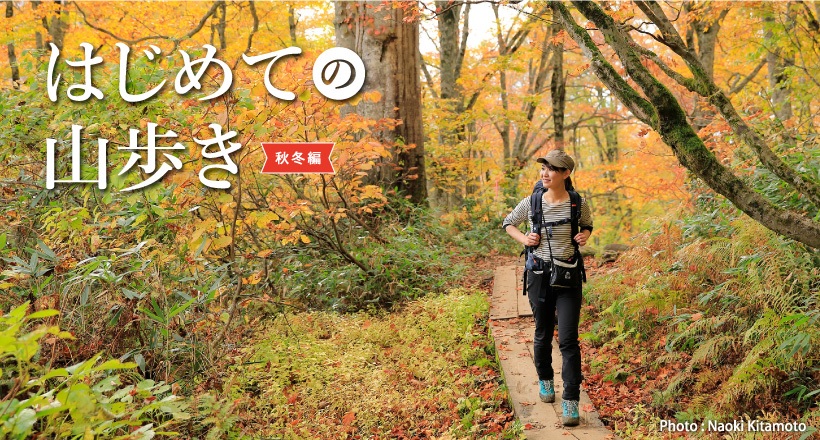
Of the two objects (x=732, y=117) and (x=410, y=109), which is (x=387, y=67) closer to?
(x=410, y=109)

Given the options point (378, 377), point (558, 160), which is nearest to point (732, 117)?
point (558, 160)

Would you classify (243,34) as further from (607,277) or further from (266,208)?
(607,277)

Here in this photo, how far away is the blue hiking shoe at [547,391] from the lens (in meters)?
4.73

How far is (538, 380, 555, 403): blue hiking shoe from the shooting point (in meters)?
4.73

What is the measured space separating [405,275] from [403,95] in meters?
3.64

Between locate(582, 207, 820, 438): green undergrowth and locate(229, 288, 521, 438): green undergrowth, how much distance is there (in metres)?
1.13

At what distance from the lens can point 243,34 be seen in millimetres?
18359

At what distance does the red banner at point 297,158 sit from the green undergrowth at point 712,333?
12.0 feet

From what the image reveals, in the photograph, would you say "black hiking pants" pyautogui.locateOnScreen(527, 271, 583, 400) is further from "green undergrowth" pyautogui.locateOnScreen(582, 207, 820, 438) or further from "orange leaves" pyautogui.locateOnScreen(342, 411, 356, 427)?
"orange leaves" pyautogui.locateOnScreen(342, 411, 356, 427)

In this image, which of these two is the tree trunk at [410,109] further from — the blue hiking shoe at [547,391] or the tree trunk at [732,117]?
the blue hiking shoe at [547,391]

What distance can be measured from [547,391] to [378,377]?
1.72 m

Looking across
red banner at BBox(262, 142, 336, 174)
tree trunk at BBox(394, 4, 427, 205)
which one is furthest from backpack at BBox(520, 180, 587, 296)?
tree trunk at BBox(394, 4, 427, 205)

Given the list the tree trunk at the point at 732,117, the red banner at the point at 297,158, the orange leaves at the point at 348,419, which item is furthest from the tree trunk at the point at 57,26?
the tree trunk at the point at 732,117

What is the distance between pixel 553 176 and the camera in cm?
446
